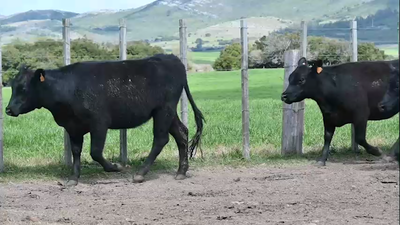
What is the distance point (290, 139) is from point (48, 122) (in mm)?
7886

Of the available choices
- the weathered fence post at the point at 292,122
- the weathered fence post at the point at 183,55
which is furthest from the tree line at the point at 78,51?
the weathered fence post at the point at 292,122

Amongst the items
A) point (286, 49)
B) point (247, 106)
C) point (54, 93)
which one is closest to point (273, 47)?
point (286, 49)

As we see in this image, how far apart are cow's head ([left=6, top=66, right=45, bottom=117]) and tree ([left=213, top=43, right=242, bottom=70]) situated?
23.6 m

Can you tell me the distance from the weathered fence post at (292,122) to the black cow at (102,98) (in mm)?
2097

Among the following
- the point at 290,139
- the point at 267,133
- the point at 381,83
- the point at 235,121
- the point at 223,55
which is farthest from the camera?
the point at 223,55

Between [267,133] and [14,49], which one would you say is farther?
[14,49]

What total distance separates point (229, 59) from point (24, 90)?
969 inches

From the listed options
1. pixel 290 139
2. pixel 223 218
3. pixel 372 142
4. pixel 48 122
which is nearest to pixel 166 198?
pixel 223 218

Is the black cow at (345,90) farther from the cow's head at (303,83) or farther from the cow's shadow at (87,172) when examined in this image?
the cow's shadow at (87,172)

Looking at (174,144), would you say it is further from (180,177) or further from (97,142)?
(97,142)

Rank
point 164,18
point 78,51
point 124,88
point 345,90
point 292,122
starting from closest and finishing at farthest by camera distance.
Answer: point 124,88, point 345,90, point 292,122, point 78,51, point 164,18

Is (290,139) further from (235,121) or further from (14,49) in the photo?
(14,49)

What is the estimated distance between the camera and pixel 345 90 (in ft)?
33.3

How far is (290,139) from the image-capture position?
11031 millimetres
